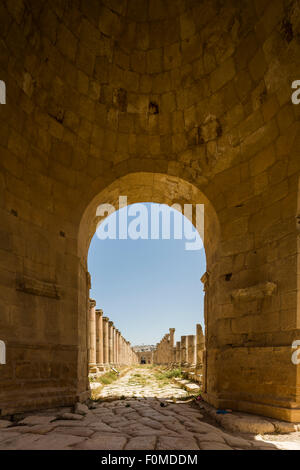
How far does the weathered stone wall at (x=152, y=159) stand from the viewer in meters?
4.18

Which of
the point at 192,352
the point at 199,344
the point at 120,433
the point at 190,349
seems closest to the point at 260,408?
the point at 120,433

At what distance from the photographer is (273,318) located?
426cm

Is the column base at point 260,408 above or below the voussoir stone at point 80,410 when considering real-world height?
above

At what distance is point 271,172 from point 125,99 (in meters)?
3.43

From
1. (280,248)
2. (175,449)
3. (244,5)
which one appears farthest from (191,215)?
(175,449)

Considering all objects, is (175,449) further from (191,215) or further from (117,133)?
(117,133)

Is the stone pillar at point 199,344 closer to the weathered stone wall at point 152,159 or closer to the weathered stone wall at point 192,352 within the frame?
the weathered stone wall at point 192,352

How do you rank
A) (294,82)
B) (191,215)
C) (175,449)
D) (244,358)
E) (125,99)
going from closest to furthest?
(175,449)
(294,82)
(244,358)
(125,99)
(191,215)

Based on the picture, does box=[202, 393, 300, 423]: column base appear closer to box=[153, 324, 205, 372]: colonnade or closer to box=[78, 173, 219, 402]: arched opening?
box=[78, 173, 219, 402]: arched opening

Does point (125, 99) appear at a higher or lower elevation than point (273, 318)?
higher

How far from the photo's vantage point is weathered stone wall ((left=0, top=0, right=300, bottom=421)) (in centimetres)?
418

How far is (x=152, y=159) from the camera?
230 inches

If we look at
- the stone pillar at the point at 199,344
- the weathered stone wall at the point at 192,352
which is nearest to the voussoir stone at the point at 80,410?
the weathered stone wall at the point at 192,352

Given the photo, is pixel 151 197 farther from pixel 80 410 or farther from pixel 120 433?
pixel 120 433
